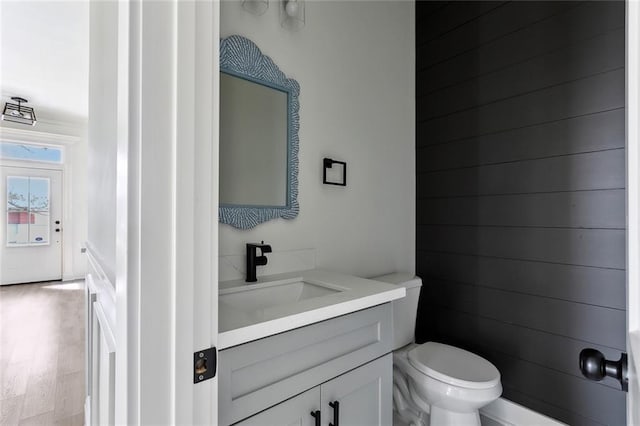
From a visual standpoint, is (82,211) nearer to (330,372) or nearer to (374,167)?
(374,167)

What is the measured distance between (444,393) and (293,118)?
57.1 inches

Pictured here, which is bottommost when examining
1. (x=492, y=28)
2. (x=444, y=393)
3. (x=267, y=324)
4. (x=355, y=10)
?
(x=444, y=393)

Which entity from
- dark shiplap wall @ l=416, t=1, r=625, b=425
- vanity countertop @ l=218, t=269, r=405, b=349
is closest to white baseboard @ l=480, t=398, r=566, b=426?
dark shiplap wall @ l=416, t=1, r=625, b=425

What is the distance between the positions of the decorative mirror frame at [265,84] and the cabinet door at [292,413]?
745 mm

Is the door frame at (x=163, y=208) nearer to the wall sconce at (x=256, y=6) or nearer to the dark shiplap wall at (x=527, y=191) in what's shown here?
the wall sconce at (x=256, y=6)

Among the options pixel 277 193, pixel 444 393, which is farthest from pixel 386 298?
pixel 277 193

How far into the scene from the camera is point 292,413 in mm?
925

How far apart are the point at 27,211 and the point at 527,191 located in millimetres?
6613

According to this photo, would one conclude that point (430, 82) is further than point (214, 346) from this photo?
Yes

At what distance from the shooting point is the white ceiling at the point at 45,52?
7.89 feet

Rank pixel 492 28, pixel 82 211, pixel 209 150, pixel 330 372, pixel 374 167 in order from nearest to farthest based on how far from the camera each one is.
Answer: pixel 209 150 < pixel 330 372 < pixel 492 28 < pixel 374 167 < pixel 82 211

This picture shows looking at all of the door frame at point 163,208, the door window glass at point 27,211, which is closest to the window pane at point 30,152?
the door window glass at point 27,211

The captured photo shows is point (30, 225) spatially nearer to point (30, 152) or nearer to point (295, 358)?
point (30, 152)

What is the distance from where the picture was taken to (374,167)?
202cm
